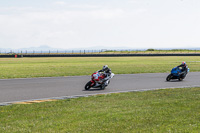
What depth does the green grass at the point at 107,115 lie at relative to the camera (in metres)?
6.88

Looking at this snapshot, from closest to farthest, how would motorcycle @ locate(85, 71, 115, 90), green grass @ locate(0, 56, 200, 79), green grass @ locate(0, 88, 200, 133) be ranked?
1. green grass @ locate(0, 88, 200, 133)
2. motorcycle @ locate(85, 71, 115, 90)
3. green grass @ locate(0, 56, 200, 79)

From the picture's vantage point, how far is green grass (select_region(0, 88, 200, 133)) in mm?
6875

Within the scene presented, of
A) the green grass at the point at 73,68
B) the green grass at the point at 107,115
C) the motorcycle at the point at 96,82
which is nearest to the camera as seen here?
the green grass at the point at 107,115

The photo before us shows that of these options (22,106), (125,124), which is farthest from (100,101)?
(125,124)

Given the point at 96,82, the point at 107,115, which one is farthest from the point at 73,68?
the point at 107,115

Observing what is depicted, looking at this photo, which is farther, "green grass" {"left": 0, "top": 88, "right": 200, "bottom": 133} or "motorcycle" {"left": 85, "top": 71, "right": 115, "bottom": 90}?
"motorcycle" {"left": 85, "top": 71, "right": 115, "bottom": 90}

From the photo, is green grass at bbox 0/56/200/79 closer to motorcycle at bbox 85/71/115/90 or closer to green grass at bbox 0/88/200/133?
motorcycle at bbox 85/71/115/90

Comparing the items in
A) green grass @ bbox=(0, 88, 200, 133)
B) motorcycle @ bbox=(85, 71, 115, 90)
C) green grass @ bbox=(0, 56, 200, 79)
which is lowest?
green grass @ bbox=(0, 56, 200, 79)

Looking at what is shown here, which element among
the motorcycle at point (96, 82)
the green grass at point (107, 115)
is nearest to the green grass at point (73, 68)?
the motorcycle at point (96, 82)

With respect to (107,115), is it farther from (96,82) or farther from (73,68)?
(73,68)

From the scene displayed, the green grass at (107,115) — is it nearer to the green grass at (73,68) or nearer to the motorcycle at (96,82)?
the motorcycle at (96,82)

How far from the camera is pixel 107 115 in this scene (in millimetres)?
8078

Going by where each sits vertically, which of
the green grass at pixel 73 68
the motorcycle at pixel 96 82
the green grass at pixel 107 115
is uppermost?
the motorcycle at pixel 96 82

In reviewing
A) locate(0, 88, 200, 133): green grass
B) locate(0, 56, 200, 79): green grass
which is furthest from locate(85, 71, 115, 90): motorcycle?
locate(0, 56, 200, 79): green grass
